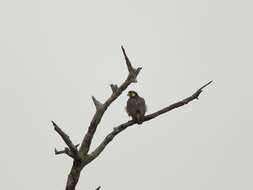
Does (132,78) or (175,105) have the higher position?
(132,78)

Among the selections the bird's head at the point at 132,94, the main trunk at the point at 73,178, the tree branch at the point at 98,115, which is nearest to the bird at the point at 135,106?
the bird's head at the point at 132,94

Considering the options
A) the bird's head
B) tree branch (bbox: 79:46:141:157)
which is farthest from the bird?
tree branch (bbox: 79:46:141:157)

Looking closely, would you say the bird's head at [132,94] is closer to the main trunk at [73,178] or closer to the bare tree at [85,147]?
the bare tree at [85,147]

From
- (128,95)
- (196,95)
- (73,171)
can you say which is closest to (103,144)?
(73,171)

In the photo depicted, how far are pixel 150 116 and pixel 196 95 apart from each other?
107cm

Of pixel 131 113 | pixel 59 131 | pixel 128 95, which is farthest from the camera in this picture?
pixel 128 95

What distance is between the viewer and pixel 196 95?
8.11 m

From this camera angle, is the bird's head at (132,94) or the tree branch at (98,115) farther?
the bird's head at (132,94)

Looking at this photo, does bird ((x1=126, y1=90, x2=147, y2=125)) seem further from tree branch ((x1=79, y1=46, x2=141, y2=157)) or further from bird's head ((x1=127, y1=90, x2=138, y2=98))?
tree branch ((x1=79, y1=46, x2=141, y2=157))

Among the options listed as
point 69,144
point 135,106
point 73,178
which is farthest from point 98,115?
point 135,106

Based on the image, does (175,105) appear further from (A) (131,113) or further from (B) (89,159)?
(A) (131,113)

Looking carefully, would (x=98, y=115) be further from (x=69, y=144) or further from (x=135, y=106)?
(x=135, y=106)

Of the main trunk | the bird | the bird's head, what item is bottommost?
the main trunk

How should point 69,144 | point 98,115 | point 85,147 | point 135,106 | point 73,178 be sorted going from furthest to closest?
point 135,106, point 98,115, point 85,147, point 73,178, point 69,144
